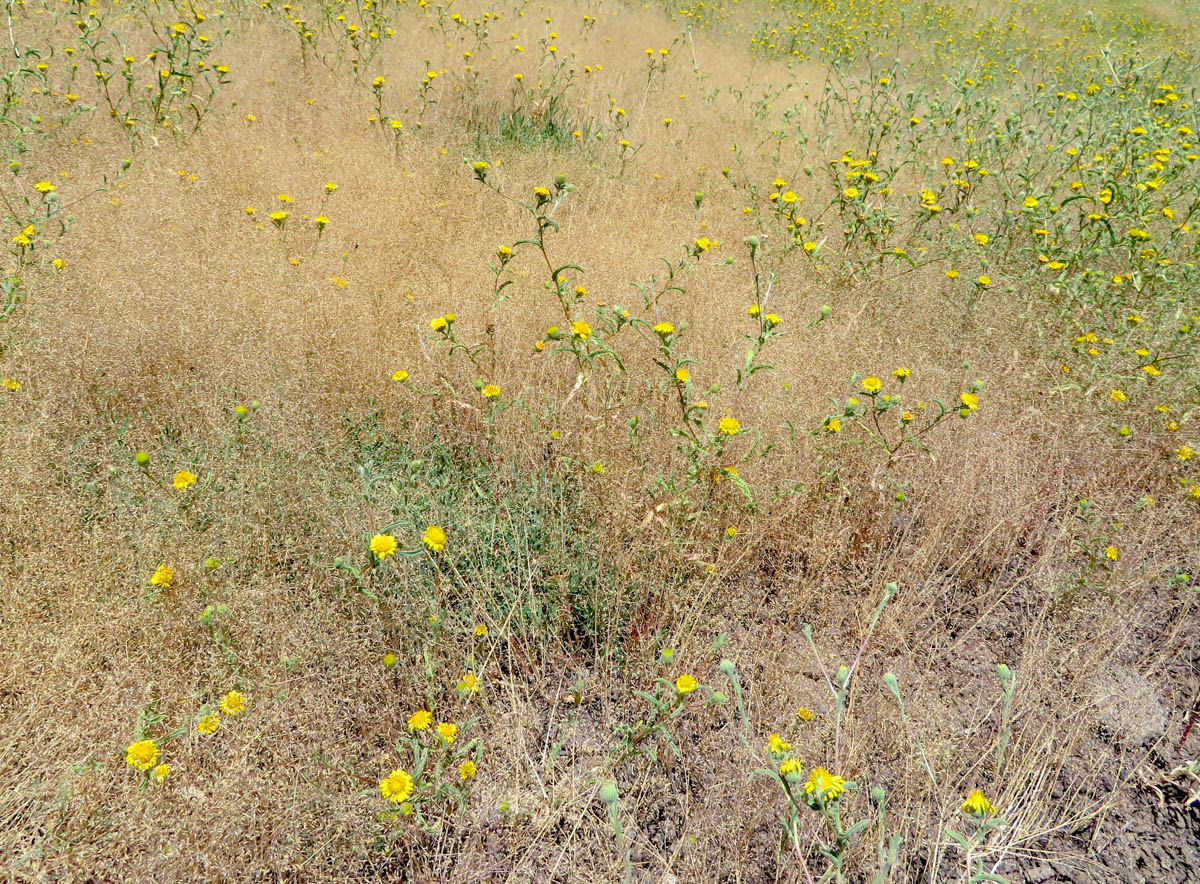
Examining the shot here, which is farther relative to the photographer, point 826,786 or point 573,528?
point 573,528

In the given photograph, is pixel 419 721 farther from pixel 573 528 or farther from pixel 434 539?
pixel 573 528

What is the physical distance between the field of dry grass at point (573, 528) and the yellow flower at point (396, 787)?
41 mm

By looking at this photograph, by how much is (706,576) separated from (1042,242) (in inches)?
104

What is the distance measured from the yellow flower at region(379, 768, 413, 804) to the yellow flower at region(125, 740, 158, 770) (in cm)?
46

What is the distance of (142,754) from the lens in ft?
4.30

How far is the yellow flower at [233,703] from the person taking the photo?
4.70 ft

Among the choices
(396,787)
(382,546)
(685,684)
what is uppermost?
(382,546)

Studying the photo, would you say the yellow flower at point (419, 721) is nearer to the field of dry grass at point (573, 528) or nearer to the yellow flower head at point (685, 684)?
the field of dry grass at point (573, 528)

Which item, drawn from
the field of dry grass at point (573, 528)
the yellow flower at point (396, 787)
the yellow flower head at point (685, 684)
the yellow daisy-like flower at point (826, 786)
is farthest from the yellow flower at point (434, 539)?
the yellow daisy-like flower at point (826, 786)

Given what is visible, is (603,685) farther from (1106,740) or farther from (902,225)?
(902,225)

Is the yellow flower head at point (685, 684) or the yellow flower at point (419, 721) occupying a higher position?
the yellow flower head at point (685, 684)

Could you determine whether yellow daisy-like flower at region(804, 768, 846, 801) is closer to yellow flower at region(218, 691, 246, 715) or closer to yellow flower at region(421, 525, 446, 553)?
yellow flower at region(421, 525, 446, 553)

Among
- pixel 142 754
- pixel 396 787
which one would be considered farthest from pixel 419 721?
pixel 142 754

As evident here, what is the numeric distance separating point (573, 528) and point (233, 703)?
1.00 m
